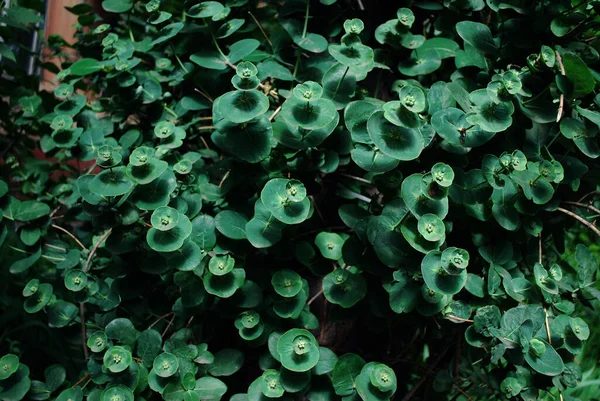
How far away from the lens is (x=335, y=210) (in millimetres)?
1200

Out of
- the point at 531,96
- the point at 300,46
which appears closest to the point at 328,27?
the point at 300,46

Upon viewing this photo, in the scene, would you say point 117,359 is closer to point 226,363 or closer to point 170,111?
point 226,363

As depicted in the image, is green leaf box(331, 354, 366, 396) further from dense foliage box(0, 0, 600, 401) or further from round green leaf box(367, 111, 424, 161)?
round green leaf box(367, 111, 424, 161)

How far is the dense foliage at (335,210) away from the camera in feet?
3.02

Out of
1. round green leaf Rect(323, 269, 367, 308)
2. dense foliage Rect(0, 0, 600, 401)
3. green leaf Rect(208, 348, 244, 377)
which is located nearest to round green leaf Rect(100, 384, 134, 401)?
dense foliage Rect(0, 0, 600, 401)

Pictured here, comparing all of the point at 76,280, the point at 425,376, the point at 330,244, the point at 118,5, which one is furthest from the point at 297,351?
the point at 118,5

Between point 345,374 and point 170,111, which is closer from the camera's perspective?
point 345,374

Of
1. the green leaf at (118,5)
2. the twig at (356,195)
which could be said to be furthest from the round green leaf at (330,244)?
the green leaf at (118,5)

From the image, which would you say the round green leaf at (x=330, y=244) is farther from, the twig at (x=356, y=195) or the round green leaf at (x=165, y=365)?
the round green leaf at (x=165, y=365)

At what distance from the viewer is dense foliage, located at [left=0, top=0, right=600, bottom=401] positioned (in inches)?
36.3

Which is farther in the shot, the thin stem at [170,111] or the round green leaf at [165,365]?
the thin stem at [170,111]

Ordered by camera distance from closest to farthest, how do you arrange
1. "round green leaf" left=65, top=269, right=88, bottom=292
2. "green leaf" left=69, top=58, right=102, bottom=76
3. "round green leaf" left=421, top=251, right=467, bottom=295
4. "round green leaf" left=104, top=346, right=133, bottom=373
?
"round green leaf" left=421, top=251, right=467, bottom=295, "round green leaf" left=104, top=346, right=133, bottom=373, "round green leaf" left=65, top=269, right=88, bottom=292, "green leaf" left=69, top=58, right=102, bottom=76

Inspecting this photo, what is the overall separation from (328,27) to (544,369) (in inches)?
32.4

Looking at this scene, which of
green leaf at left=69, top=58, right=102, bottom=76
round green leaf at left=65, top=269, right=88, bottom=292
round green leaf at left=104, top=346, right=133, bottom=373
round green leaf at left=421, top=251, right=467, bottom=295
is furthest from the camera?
green leaf at left=69, top=58, right=102, bottom=76
